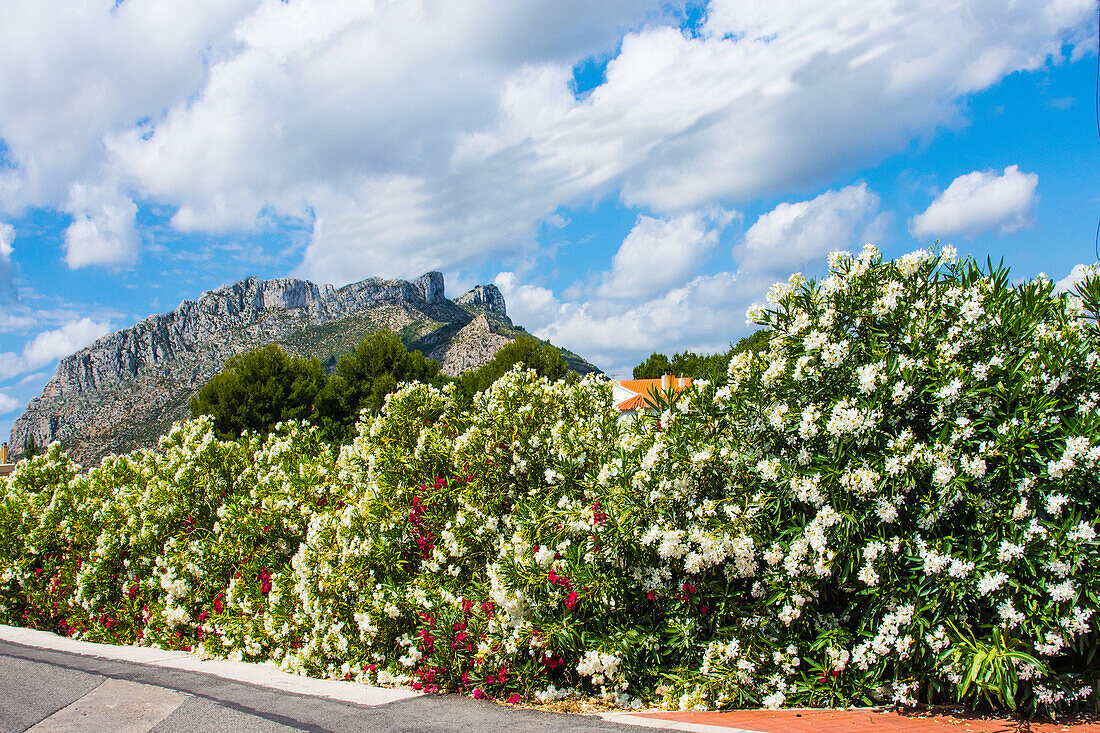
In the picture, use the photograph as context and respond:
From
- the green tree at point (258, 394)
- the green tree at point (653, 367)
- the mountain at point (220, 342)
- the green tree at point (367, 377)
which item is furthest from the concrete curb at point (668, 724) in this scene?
the mountain at point (220, 342)

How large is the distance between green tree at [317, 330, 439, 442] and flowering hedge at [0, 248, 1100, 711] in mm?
32138

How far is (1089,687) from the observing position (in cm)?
402

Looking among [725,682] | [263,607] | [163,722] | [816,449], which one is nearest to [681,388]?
[816,449]

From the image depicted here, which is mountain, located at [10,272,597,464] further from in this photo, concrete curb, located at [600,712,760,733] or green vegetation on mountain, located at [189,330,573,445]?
concrete curb, located at [600,712,760,733]

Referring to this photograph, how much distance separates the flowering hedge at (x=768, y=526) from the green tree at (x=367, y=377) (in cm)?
3214

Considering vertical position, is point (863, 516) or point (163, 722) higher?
point (863, 516)

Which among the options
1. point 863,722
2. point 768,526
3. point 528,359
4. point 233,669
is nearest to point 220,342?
point 528,359

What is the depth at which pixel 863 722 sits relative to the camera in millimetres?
4133

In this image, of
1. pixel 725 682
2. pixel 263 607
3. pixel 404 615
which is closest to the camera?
pixel 725 682

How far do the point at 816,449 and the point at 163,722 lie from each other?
4611 millimetres

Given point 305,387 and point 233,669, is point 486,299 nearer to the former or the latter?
point 305,387

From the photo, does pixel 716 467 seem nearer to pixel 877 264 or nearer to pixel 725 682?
pixel 725 682

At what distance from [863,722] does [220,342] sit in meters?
123

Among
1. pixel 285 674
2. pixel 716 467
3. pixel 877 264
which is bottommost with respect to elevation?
pixel 285 674
